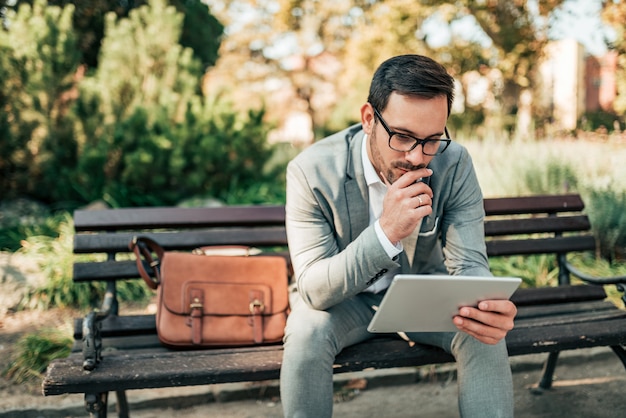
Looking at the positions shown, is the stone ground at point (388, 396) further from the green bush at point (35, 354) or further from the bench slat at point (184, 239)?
the bench slat at point (184, 239)

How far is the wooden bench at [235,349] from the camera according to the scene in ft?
7.52

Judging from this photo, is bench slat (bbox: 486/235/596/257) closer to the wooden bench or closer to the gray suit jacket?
the wooden bench

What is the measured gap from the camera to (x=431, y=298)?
205cm

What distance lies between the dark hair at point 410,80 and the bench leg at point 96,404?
1.47 meters

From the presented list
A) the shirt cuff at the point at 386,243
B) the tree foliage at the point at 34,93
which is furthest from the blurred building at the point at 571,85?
the shirt cuff at the point at 386,243

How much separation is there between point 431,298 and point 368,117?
745 millimetres

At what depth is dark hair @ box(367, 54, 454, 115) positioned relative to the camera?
2193mm

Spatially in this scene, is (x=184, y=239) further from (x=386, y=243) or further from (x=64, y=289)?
(x=64, y=289)

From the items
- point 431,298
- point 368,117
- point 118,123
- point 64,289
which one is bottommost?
point 64,289

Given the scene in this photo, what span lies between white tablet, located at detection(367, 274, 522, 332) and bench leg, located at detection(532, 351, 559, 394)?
1413mm

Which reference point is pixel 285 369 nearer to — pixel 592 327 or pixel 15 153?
pixel 592 327

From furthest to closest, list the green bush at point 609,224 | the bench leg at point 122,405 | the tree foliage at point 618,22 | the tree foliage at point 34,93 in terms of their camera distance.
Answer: the tree foliage at point 618,22 < the tree foliage at point 34,93 < the green bush at point 609,224 < the bench leg at point 122,405

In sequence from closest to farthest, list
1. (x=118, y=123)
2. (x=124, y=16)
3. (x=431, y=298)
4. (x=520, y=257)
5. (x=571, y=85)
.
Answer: (x=431, y=298), (x=520, y=257), (x=118, y=123), (x=124, y=16), (x=571, y=85)

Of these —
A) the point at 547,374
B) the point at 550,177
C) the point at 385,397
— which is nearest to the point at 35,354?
the point at 385,397
